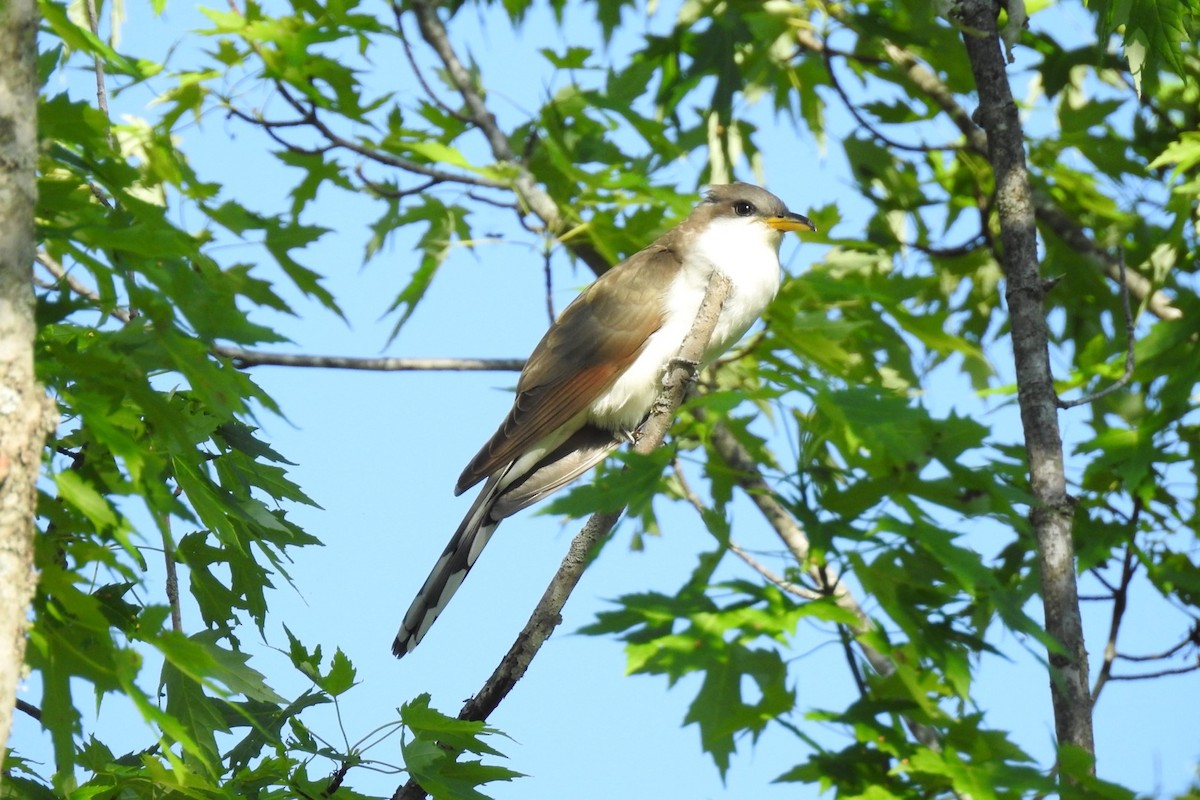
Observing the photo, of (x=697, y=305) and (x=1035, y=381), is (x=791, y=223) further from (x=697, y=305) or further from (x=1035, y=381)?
(x=1035, y=381)

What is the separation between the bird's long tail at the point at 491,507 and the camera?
4551mm

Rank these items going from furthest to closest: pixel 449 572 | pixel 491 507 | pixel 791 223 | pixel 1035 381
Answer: pixel 791 223 → pixel 491 507 → pixel 449 572 → pixel 1035 381

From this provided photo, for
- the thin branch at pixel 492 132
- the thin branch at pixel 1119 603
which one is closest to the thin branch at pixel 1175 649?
the thin branch at pixel 1119 603

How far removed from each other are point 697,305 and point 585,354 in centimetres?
53

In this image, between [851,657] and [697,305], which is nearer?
[851,657]

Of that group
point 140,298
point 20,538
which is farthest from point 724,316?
point 20,538

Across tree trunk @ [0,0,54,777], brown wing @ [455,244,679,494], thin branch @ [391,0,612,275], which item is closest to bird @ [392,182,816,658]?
brown wing @ [455,244,679,494]

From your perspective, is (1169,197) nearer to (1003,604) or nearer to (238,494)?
(1003,604)

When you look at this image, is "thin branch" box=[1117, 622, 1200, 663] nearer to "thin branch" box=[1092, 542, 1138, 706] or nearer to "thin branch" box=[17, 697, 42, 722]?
"thin branch" box=[1092, 542, 1138, 706]

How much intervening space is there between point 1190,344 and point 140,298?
4.03 m

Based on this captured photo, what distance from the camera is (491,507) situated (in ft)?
16.4

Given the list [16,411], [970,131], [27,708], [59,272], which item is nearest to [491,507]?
[59,272]

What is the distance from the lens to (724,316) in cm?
509

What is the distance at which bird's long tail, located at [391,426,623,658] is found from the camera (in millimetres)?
4551
